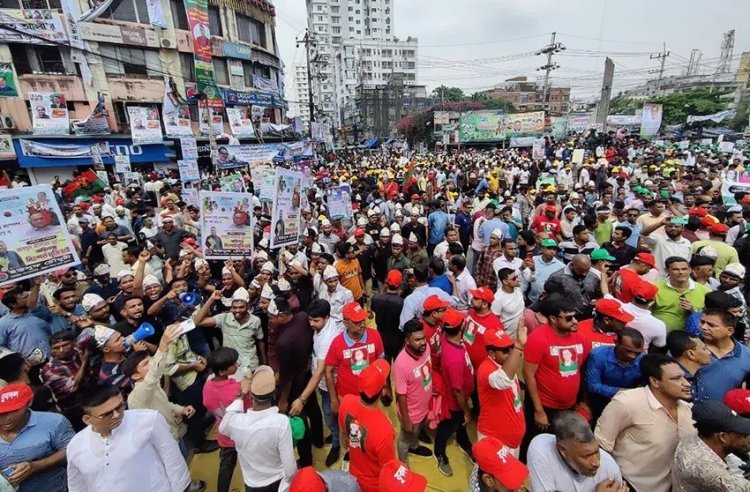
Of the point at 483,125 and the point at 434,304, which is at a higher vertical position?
the point at 483,125

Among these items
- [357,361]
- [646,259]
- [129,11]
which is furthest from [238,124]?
[646,259]

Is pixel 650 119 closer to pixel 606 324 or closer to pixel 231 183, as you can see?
pixel 231 183

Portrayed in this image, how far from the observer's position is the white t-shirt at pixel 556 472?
202 cm

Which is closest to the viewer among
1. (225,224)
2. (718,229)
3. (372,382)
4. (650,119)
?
(372,382)

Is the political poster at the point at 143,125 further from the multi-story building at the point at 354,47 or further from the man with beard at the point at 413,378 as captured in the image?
the multi-story building at the point at 354,47

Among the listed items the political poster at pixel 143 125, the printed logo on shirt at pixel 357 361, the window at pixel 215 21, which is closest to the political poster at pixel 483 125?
the window at pixel 215 21

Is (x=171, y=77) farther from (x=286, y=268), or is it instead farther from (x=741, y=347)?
(x=741, y=347)

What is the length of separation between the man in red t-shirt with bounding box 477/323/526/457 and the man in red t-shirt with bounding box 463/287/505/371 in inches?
26.3

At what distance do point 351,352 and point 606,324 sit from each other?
2190 millimetres

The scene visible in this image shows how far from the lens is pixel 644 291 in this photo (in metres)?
3.17

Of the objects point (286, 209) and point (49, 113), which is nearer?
point (286, 209)

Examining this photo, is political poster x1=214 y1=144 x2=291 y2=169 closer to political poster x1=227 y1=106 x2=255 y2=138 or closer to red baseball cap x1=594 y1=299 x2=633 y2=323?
political poster x1=227 y1=106 x2=255 y2=138

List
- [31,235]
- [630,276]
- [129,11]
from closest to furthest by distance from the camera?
[630,276]
[31,235]
[129,11]

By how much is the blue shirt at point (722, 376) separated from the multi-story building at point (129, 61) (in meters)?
21.9
